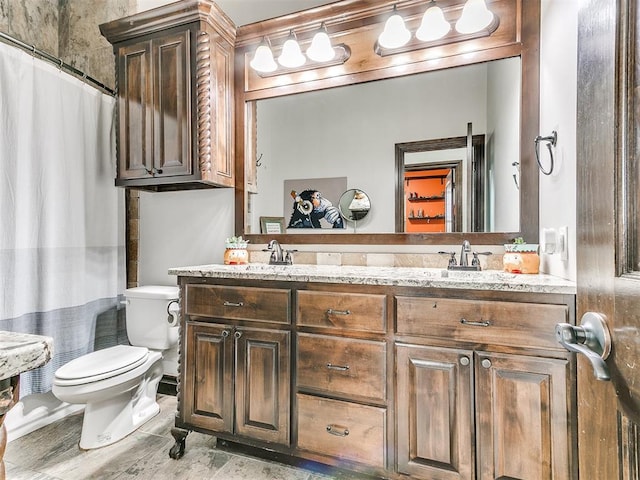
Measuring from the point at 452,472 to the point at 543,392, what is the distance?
1.44ft

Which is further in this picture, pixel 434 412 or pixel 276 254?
pixel 276 254

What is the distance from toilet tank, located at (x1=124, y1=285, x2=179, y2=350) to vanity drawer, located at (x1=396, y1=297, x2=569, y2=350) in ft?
4.89

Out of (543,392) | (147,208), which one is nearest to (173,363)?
(147,208)

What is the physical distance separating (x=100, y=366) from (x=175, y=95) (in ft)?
5.05

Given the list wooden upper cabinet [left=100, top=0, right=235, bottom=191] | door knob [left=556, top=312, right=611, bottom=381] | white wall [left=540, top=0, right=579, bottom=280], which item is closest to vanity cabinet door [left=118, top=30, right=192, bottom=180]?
wooden upper cabinet [left=100, top=0, right=235, bottom=191]

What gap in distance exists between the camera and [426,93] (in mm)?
1880

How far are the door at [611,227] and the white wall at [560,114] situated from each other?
69cm

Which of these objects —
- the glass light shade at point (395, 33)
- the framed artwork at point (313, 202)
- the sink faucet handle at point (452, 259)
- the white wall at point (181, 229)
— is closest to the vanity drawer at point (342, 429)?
the sink faucet handle at point (452, 259)

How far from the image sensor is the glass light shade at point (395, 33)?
1.78m

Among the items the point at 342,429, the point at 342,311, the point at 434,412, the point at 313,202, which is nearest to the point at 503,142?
the point at 313,202

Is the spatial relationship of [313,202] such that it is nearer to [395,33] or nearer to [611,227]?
[395,33]

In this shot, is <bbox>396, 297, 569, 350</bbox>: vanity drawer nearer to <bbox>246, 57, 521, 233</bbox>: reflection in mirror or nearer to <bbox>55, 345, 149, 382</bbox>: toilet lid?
<bbox>246, 57, 521, 233</bbox>: reflection in mirror

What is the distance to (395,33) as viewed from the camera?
70.5 inches

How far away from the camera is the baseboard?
185 centimetres
